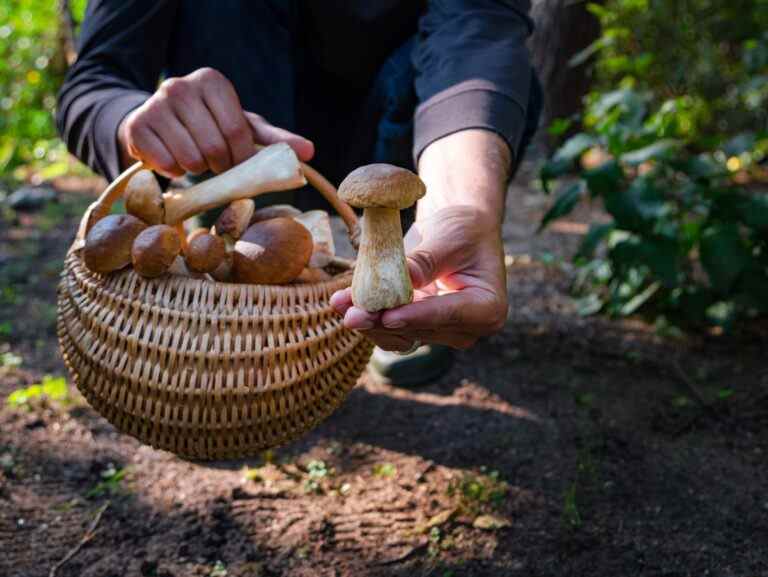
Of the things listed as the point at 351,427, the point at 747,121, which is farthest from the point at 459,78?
the point at 747,121

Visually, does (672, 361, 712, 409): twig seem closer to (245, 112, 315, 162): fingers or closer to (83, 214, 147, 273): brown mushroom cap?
(245, 112, 315, 162): fingers

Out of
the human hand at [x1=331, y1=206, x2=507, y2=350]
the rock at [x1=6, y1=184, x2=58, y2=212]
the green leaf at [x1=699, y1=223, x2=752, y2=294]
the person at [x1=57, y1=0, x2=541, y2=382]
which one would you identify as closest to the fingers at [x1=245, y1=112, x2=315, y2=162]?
the person at [x1=57, y1=0, x2=541, y2=382]

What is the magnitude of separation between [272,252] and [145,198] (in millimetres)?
280

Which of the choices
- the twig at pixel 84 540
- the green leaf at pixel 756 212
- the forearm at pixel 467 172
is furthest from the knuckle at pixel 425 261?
the green leaf at pixel 756 212

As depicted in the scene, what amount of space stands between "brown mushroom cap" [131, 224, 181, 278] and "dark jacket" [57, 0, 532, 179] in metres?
0.42

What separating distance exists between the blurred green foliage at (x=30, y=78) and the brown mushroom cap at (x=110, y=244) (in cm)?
346

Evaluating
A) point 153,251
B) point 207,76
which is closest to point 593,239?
point 207,76

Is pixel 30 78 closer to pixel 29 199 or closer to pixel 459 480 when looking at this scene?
pixel 29 199

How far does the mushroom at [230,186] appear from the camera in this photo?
4.45ft

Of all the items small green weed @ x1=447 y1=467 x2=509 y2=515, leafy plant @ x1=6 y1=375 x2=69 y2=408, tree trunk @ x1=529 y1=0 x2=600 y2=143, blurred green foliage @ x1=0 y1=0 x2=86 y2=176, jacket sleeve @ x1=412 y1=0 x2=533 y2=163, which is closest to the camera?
jacket sleeve @ x1=412 y1=0 x2=533 y2=163

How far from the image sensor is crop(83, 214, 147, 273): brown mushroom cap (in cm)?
130

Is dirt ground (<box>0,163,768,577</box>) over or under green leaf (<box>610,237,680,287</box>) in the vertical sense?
under

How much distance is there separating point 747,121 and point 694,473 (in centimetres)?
207

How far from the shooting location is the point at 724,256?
212 cm
